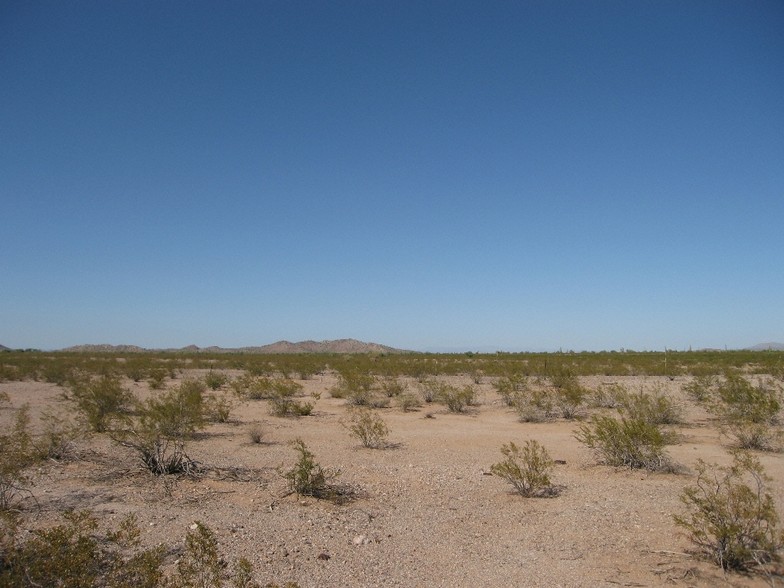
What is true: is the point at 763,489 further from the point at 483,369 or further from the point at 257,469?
the point at 483,369

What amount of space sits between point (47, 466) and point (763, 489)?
12.7m

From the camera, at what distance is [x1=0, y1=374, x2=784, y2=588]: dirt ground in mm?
6184

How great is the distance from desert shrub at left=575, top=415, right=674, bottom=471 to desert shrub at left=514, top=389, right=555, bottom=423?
6.10 meters

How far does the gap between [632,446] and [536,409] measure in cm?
761

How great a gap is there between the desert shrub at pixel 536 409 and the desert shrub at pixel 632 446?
20.0ft

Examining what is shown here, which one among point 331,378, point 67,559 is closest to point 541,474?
point 67,559

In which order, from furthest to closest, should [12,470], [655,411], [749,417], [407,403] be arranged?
[407,403], [655,411], [749,417], [12,470]

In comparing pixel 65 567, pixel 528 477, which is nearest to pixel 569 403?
pixel 528 477

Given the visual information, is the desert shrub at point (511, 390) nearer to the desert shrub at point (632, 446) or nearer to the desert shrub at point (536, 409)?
the desert shrub at point (536, 409)

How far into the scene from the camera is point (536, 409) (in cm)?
1819

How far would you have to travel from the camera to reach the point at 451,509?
27.9ft

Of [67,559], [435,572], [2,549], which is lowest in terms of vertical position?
[435,572]

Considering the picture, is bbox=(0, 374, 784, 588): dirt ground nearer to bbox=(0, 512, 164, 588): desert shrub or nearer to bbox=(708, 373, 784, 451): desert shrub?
bbox=(708, 373, 784, 451): desert shrub

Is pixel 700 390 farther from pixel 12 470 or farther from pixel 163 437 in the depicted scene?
pixel 12 470
